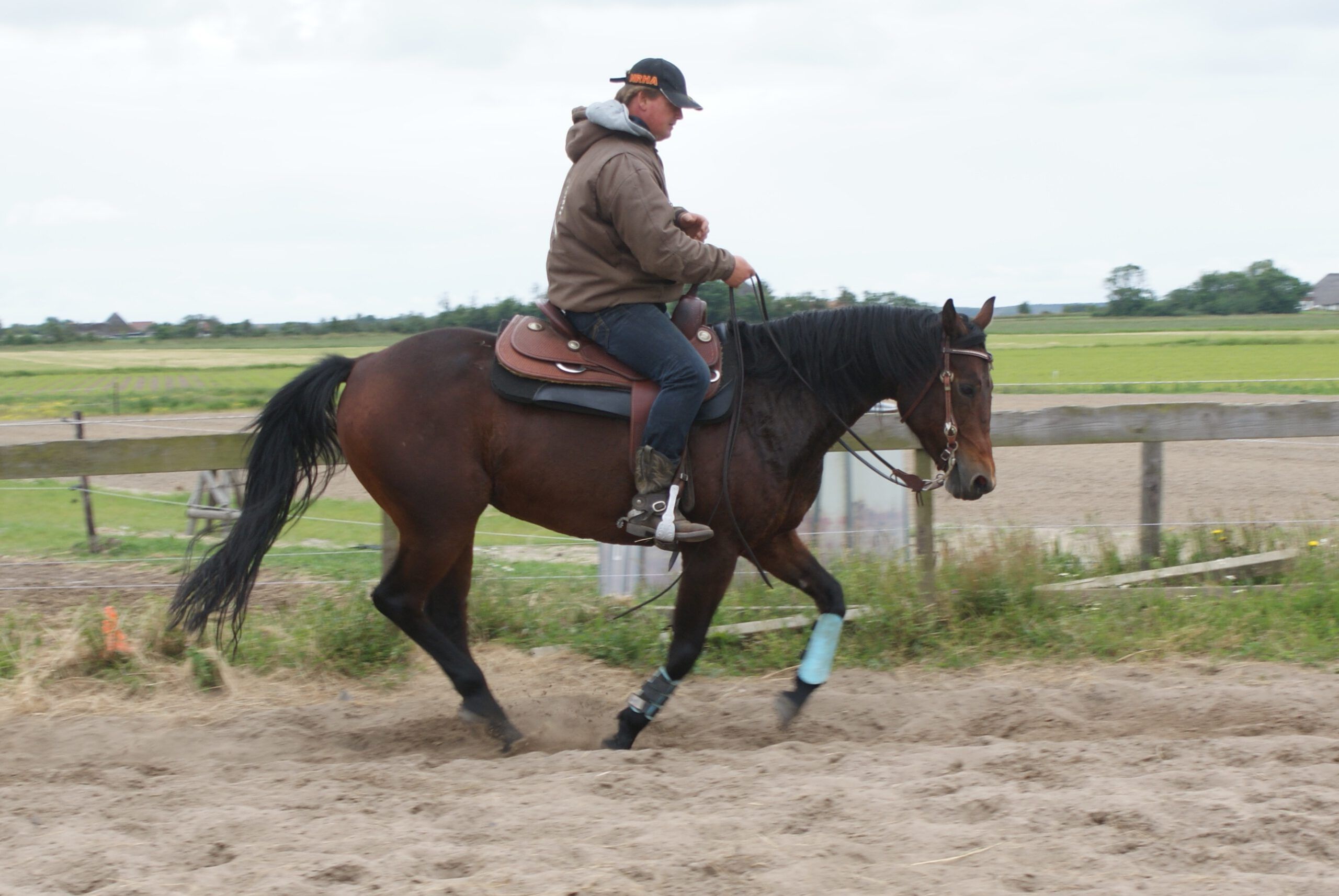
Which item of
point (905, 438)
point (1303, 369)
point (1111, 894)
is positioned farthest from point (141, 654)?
point (1303, 369)

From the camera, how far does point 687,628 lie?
193 inches

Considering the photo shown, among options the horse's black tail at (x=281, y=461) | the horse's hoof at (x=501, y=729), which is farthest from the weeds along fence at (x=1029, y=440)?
the horse's hoof at (x=501, y=729)

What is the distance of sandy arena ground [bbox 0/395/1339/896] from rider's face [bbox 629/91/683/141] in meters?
2.69

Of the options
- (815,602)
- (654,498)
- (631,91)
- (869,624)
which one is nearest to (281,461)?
(654,498)

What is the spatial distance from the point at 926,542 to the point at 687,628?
208cm

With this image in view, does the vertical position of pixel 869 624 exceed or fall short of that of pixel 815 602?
it falls short

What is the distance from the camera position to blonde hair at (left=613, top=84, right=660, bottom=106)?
4805mm

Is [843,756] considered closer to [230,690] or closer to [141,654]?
[230,690]

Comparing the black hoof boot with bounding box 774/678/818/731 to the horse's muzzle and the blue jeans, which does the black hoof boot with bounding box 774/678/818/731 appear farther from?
the blue jeans

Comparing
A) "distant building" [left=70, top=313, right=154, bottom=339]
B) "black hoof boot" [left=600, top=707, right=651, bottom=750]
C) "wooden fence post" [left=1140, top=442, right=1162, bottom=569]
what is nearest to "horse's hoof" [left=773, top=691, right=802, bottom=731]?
"black hoof boot" [left=600, top=707, right=651, bottom=750]

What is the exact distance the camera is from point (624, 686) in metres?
5.74

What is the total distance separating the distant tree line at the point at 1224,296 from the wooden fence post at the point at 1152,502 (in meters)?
17.2

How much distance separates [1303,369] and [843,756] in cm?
2877

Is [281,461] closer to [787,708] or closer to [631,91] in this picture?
[631,91]
